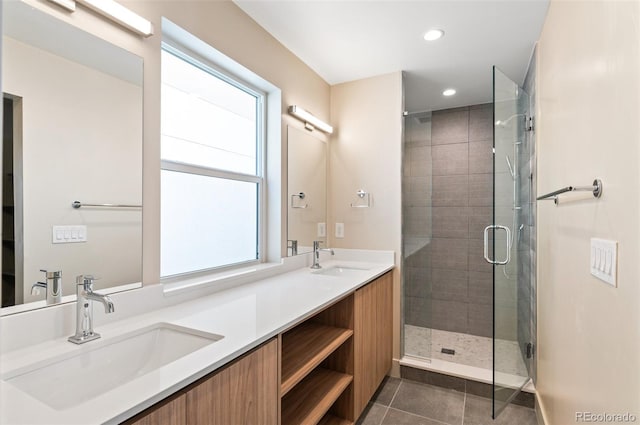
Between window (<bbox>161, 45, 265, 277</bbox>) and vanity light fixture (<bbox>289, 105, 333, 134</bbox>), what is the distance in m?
0.24

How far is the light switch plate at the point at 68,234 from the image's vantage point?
1110 mm

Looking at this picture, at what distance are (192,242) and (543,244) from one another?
82.1 inches

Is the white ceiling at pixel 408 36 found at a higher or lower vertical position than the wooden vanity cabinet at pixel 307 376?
higher

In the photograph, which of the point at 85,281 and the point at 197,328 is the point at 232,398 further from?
the point at 85,281

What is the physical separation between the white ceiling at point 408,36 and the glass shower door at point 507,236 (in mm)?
334

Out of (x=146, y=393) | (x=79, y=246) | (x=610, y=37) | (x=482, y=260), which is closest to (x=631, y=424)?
(x=610, y=37)

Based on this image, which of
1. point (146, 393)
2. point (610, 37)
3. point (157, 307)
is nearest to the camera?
point (146, 393)

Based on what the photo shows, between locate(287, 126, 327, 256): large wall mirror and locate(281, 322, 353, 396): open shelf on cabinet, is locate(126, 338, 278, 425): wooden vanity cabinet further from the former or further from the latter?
locate(287, 126, 327, 256): large wall mirror

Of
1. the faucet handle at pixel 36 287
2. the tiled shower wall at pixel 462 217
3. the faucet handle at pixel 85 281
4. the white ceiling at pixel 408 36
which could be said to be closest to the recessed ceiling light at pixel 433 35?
the white ceiling at pixel 408 36

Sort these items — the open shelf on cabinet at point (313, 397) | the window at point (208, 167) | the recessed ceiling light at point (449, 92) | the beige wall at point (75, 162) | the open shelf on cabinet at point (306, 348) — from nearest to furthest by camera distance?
the beige wall at point (75, 162) → the open shelf on cabinet at point (306, 348) → the open shelf on cabinet at point (313, 397) → the window at point (208, 167) → the recessed ceiling light at point (449, 92)

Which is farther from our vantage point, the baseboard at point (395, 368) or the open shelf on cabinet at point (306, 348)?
the baseboard at point (395, 368)

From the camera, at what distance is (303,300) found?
154 cm

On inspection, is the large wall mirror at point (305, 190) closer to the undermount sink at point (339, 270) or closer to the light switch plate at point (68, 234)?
the undermount sink at point (339, 270)

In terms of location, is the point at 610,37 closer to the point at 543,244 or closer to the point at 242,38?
the point at 543,244
